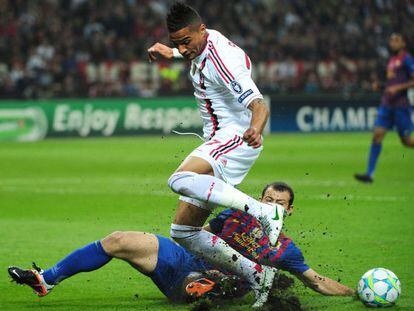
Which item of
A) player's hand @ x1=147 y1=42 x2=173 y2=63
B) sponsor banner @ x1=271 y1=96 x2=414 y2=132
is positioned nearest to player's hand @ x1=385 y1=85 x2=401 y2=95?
player's hand @ x1=147 y1=42 x2=173 y2=63

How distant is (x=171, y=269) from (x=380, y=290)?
4.55 feet

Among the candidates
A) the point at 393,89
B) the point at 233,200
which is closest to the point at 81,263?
the point at 233,200

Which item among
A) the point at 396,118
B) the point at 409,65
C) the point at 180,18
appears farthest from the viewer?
the point at 409,65

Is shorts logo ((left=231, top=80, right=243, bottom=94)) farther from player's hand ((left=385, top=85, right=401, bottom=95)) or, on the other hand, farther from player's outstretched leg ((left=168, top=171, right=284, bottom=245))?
player's hand ((left=385, top=85, right=401, bottom=95))

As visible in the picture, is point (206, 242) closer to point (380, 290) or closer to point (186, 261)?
point (186, 261)

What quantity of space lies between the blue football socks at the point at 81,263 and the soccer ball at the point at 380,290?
5.60 ft

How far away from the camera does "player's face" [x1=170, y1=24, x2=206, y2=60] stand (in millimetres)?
5945

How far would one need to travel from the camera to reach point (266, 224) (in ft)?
18.3

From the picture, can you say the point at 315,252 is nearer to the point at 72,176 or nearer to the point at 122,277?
the point at 122,277

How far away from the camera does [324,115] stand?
25031 mm

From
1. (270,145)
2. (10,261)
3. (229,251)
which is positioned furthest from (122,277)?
(270,145)

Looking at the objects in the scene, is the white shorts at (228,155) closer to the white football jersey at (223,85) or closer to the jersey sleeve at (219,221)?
the white football jersey at (223,85)

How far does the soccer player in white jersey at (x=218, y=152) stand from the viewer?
5.61 metres

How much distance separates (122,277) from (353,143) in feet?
49.6
